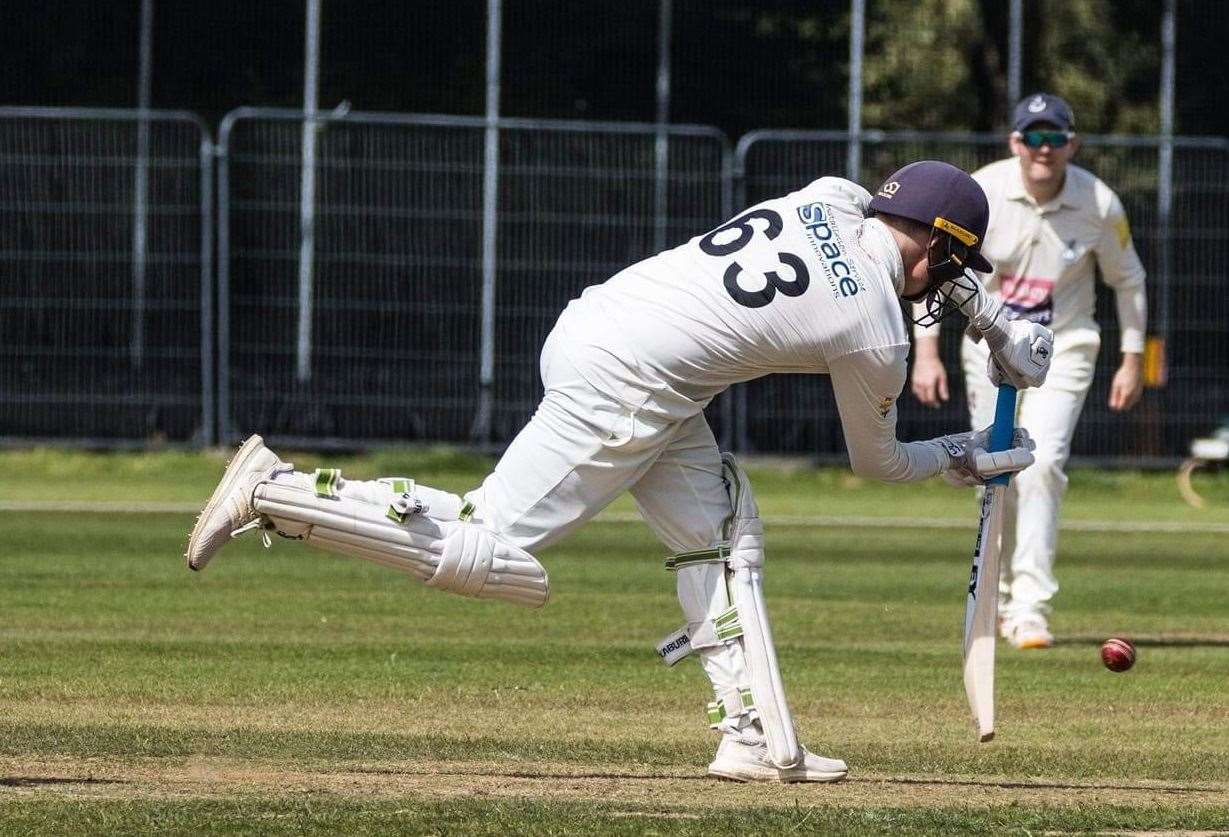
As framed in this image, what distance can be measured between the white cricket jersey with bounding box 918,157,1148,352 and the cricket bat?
3.22 m

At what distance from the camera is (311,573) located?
12391 millimetres

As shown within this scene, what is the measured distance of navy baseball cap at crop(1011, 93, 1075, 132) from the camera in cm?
1023

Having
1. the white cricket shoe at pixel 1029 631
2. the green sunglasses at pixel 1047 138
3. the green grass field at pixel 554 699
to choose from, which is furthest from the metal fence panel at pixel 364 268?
the white cricket shoe at pixel 1029 631

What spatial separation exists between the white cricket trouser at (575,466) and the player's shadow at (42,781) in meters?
1.24

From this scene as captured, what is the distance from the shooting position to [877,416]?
21.1 ft

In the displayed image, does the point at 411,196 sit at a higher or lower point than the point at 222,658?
higher

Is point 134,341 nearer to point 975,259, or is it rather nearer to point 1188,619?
point 1188,619

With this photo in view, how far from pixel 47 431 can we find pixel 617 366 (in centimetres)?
1375

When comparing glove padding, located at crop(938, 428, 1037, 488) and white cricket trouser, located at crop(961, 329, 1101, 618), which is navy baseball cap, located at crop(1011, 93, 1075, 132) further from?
glove padding, located at crop(938, 428, 1037, 488)

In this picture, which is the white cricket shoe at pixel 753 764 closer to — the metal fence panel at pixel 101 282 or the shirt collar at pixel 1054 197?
the shirt collar at pixel 1054 197

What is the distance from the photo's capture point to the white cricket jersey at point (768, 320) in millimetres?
6250

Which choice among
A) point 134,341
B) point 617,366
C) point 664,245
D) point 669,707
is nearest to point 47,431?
point 134,341

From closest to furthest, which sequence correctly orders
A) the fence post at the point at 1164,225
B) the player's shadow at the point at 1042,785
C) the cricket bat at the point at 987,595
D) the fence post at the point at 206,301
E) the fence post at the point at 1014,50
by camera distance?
the player's shadow at the point at 1042,785, the cricket bat at the point at 987,595, the fence post at the point at 206,301, the fence post at the point at 1164,225, the fence post at the point at 1014,50

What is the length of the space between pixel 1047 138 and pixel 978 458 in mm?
3799
